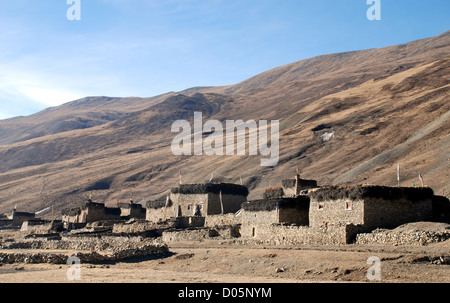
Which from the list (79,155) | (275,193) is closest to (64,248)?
(275,193)

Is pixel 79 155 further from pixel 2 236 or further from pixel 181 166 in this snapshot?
pixel 2 236

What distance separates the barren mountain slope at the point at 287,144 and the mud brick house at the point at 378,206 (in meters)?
13.3

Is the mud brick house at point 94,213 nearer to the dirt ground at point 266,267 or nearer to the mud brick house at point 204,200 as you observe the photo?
the mud brick house at point 204,200

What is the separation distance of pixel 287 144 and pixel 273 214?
54.6 meters

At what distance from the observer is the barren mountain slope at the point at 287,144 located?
191ft

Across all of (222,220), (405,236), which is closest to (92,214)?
(222,220)

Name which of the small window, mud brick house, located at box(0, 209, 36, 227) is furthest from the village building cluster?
mud brick house, located at box(0, 209, 36, 227)

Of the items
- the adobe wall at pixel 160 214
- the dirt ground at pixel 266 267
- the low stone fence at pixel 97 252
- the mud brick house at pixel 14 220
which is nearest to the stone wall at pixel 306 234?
the dirt ground at pixel 266 267

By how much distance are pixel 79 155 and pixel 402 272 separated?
127156 mm

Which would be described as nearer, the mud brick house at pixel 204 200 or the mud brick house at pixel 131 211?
the mud brick house at pixel 204 200

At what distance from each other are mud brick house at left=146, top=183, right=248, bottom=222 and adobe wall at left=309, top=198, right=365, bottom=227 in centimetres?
1230

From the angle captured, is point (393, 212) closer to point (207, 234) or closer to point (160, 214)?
point (207, 234)
